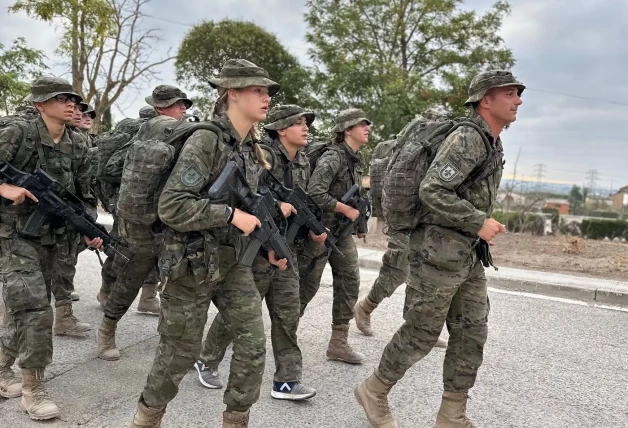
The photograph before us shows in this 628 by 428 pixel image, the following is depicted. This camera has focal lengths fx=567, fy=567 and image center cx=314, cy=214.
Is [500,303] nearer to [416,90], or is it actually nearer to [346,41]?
[416,90]

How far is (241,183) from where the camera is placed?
8.97ft

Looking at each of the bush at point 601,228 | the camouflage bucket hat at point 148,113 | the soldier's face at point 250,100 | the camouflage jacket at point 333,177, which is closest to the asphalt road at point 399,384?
the camouflage jacket at point 333,177

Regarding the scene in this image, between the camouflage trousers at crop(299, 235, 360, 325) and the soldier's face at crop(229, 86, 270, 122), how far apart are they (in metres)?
1.64

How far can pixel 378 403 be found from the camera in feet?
10.7

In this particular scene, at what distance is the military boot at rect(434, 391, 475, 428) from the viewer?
3.17 m

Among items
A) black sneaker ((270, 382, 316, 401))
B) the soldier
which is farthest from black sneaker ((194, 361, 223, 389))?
black sneaker ((270, 382, 316, 401))

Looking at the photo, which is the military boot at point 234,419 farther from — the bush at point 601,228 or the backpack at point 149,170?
the bush at point 601,228

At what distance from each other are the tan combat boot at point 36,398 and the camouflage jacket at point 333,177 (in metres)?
2.19

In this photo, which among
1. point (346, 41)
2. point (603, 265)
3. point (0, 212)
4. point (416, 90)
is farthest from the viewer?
point (346, 41)

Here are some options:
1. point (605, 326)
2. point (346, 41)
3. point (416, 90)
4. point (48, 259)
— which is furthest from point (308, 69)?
point (48, 259)

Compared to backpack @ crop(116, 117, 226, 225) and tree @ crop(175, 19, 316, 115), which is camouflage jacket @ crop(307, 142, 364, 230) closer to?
backpack @ crop(116, 117, 226, 225)

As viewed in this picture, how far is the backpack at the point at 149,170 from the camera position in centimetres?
273

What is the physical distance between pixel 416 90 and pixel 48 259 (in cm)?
1094

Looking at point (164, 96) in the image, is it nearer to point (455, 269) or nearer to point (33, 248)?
point (33, 248)
